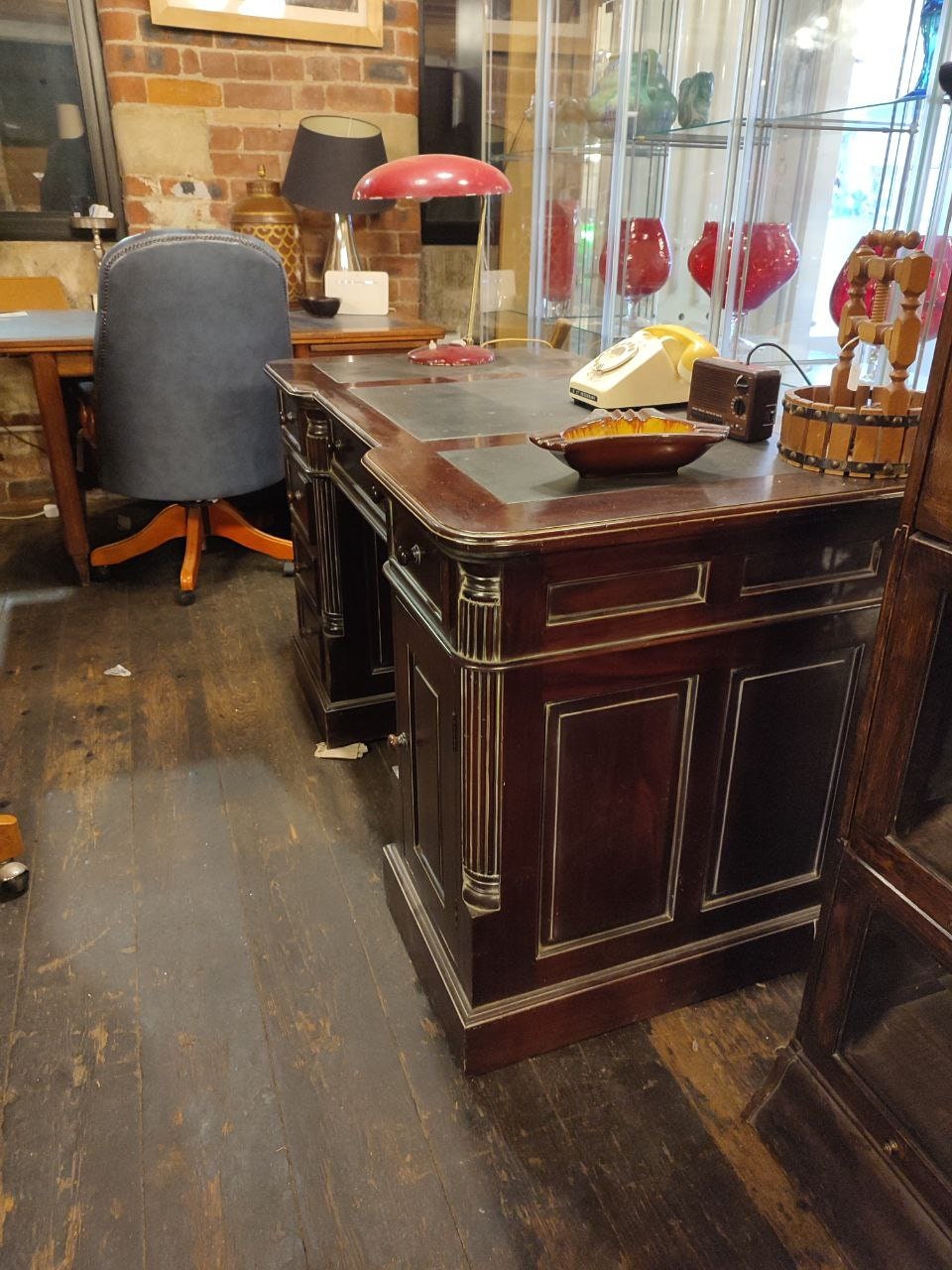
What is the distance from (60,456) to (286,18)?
183cm

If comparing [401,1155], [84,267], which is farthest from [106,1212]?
[84,267]

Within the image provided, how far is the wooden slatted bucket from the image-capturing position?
3.71ft

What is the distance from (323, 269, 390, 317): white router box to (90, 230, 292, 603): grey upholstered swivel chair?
0.78 meters

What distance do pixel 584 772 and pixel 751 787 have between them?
0.29m

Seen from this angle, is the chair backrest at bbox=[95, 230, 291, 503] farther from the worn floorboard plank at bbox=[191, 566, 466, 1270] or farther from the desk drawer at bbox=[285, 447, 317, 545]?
the worn floorboard plank at bbox=[191, 566, 466, 1270]

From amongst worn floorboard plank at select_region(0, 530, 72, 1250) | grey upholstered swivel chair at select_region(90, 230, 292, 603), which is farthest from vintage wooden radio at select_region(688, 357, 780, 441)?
grey upholstered swivel chair at select_region(90, 230, 292, 603)

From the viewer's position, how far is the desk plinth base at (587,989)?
1314 millimetres

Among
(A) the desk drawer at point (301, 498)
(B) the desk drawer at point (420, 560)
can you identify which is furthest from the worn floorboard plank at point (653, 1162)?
(A) the desk drawer at point (301, 498)

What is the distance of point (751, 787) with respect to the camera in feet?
4.32

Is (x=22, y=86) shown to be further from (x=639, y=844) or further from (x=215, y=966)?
(x=639, y=844)

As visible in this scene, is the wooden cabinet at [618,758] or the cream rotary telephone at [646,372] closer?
the wooden cabinet at [618,758]

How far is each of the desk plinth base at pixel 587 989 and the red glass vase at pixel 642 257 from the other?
4.74 ft

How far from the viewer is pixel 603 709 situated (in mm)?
1170

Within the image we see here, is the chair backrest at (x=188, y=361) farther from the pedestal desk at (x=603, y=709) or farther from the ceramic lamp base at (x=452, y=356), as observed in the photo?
the pedestal desk at (x=603, y=709)
